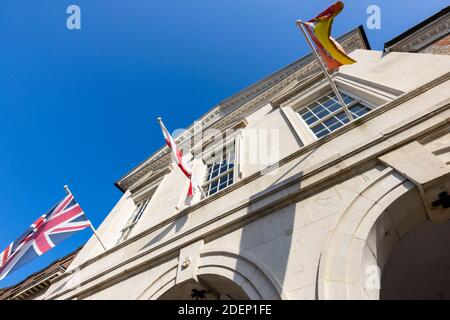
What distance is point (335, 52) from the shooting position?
633cm

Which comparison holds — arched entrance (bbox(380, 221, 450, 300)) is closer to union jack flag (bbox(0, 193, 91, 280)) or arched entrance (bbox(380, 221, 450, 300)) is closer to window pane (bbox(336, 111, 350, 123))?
window pane (bbox(336, 111, 350, 123))

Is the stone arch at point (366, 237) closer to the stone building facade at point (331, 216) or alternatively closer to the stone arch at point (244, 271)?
the stone building facade at point (331, 216)

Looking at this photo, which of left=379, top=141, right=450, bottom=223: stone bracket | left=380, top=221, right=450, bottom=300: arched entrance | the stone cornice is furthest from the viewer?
the stone cornice

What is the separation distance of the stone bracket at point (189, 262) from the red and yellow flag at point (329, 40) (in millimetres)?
5394

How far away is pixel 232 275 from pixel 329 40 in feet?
19.3

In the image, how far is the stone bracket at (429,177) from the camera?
368 cm

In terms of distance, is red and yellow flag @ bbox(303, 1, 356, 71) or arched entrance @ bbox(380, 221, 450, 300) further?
red and yellow flag @ bbox(303, 1, 356, 71)

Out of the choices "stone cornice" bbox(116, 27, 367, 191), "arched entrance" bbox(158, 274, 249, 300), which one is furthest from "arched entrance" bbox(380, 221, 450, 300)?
"stone cornice" bbox(116, 27, 367, 191)

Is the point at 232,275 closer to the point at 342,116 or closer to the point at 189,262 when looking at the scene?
the point at 189,262

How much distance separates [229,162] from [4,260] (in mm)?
8006

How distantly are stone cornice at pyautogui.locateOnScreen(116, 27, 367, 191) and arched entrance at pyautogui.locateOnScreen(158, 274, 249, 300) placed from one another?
920 centimetres

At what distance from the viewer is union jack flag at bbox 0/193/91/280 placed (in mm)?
7551

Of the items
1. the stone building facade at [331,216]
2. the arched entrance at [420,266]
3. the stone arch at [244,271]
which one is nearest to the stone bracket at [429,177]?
the stone building facade at [331,216]
